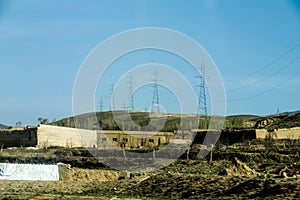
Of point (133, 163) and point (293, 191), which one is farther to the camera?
point (133, 163)

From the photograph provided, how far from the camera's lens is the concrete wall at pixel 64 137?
59053 millimetres

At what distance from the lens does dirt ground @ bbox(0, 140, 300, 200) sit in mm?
23328

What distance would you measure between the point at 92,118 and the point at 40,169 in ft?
224

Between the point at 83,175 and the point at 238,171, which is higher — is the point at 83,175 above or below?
below

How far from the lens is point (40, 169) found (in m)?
35.7

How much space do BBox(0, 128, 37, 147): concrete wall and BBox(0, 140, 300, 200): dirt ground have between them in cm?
1063

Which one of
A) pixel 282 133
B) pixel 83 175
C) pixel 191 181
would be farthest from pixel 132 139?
pixel 191 181

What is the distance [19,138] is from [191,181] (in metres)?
36.2

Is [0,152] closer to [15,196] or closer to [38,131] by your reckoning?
[38,131]

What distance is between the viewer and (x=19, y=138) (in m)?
59.9

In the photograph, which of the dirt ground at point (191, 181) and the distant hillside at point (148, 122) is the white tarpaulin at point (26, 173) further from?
the distant hillside at point (148, 122)

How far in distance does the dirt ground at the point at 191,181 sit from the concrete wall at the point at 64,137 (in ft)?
35.7

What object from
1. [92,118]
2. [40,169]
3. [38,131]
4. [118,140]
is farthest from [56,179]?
[92,118]

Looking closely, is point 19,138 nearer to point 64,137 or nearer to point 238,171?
point 64,137
